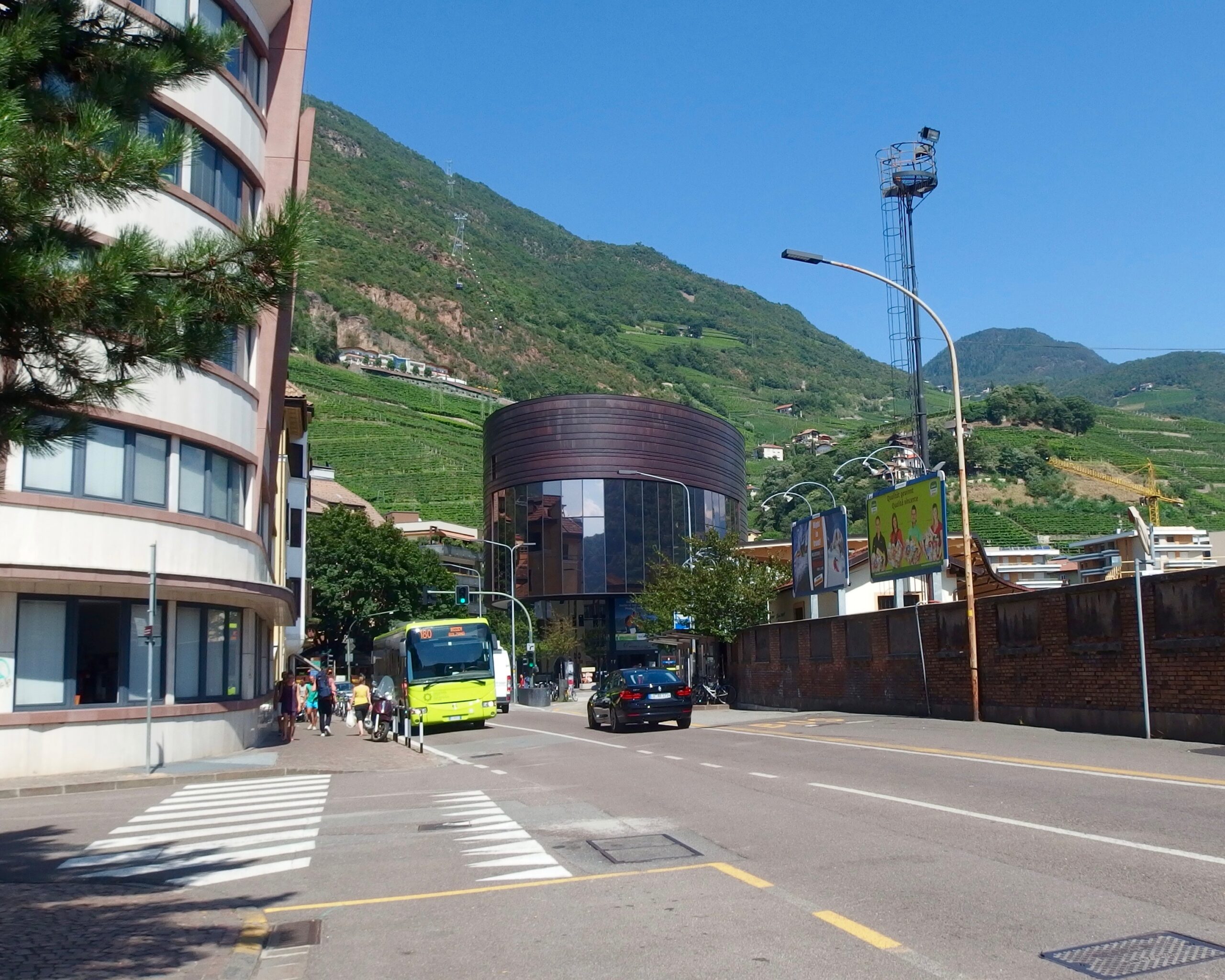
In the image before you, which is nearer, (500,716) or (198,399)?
(198,399)

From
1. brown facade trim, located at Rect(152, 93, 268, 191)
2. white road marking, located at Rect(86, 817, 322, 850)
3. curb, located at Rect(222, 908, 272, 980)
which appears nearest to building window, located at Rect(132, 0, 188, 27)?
brown facade trim, located at Rect(152, 93, 268, 191)

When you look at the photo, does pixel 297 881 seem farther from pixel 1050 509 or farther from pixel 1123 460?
pixel 1123 460

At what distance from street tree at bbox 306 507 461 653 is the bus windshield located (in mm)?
39106

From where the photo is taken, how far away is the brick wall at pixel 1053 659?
18.0 metres

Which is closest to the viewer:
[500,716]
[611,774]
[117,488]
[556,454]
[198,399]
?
[611,774]

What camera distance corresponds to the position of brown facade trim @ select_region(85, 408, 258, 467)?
22.4 m

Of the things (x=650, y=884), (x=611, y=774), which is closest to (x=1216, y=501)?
(x=611, y=774)

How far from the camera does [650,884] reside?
8.58 meters

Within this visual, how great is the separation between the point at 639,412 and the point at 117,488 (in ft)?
208

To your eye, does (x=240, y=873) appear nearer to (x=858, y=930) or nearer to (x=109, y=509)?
(x=858, y=930)

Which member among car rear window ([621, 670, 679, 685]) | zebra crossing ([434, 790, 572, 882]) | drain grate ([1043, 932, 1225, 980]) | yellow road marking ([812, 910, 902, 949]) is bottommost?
zebra crossing ([434, 790, 572, 882])

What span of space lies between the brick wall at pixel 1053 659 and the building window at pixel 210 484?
1614 cm

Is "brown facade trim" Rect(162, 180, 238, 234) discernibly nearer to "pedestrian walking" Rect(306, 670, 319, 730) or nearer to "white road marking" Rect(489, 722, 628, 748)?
"white road marking" Rect(489, 722, 628, 748)

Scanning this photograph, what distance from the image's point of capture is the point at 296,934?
25.3 ft
